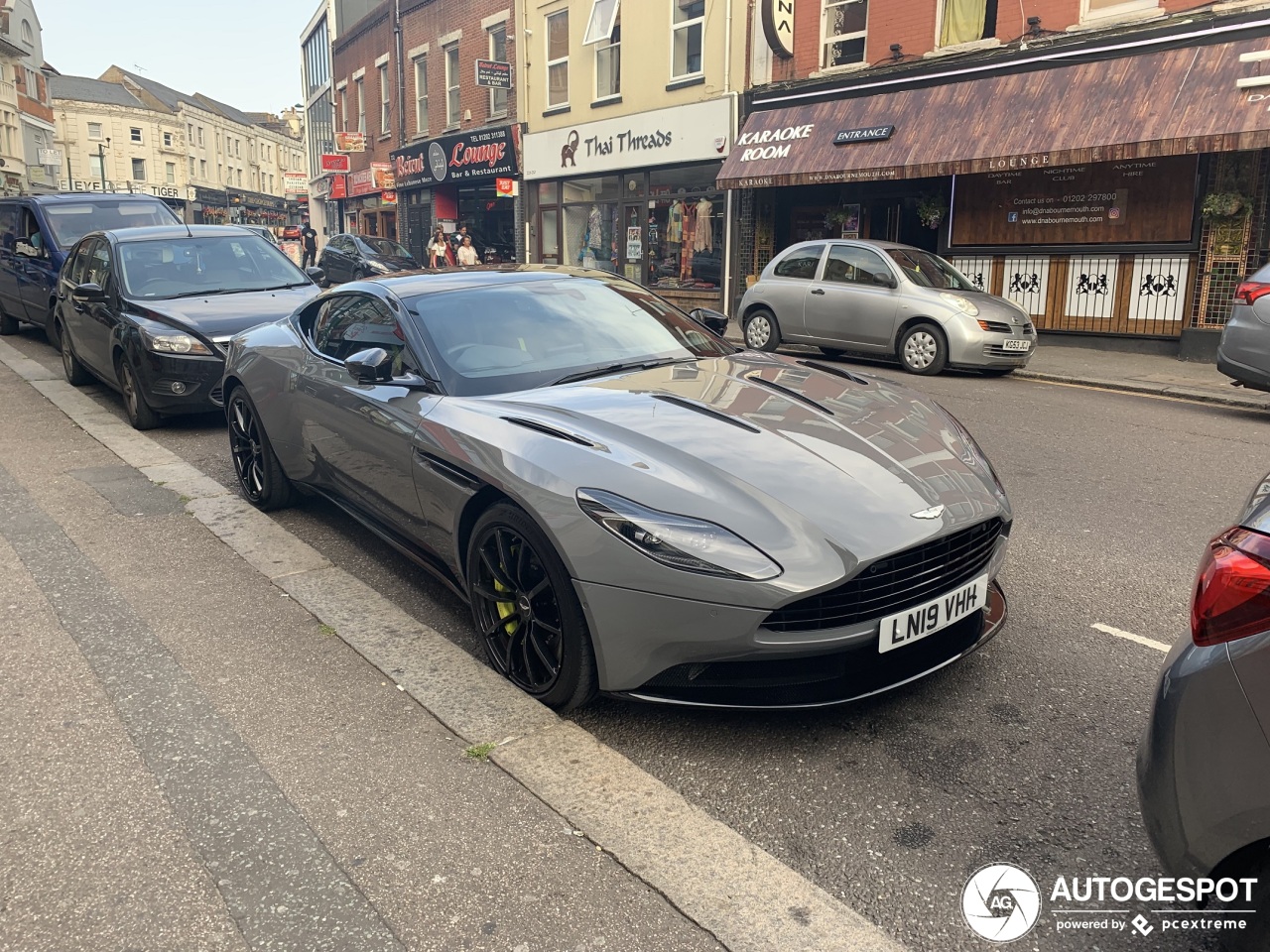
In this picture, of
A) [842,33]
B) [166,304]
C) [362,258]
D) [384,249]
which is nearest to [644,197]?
[842,33]

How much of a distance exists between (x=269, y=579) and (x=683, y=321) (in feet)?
7.71

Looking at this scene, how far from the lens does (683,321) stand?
5051 millimetres

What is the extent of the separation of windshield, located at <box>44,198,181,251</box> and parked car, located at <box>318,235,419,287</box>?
799 centimetres

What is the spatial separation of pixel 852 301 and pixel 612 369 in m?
8.54

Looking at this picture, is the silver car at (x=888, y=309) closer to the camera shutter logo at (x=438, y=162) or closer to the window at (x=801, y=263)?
the window at (x=801, y=263)

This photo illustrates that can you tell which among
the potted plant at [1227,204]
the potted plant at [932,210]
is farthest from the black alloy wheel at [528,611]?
the potted plant at [932,210]

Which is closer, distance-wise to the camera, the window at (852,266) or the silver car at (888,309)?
the silver car at (888,309)

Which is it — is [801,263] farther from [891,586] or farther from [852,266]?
[891,586]

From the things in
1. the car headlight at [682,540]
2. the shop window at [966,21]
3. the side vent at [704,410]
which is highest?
the shop window at [966,21]

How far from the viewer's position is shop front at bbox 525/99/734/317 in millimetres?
19609

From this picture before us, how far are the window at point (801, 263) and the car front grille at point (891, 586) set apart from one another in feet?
33.0

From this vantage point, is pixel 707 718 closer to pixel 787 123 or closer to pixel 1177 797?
pixel 1177 797

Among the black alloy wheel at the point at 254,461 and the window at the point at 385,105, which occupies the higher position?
the window at the point at 385,105

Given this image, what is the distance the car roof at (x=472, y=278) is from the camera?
184 inches
